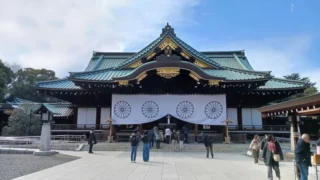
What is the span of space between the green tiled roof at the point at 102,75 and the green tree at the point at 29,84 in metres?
32.0

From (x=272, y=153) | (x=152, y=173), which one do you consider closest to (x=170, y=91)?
(x=152, y=173)

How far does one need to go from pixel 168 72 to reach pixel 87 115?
27.9ft

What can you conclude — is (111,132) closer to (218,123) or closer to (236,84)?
(218,123)

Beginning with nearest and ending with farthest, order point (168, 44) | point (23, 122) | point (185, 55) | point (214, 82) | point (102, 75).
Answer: point (214, 82) → point (168, 44) → point (185, 55) → point (102, 75) → point (23, 122)

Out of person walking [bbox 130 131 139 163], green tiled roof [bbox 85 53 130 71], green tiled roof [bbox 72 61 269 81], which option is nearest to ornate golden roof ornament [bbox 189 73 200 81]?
green tiled roof [bbox 72 61 269 81]

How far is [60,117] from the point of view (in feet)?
79.9

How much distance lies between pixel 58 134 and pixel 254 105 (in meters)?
17.3

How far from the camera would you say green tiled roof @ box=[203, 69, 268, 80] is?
19706mm

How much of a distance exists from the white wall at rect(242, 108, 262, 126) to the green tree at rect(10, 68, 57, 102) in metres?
40.3

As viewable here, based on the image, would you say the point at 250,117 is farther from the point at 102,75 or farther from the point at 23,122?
the point at 23,122

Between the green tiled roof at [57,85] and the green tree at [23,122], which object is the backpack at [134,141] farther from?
the green tree at [23,122]

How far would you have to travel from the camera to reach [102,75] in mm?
21078

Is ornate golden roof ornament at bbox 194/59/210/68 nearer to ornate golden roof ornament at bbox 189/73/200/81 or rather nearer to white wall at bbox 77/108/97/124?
ornate golden roof ornament at bbox 189/73/200/81

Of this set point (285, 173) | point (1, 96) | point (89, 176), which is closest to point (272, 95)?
point (285, 173)
